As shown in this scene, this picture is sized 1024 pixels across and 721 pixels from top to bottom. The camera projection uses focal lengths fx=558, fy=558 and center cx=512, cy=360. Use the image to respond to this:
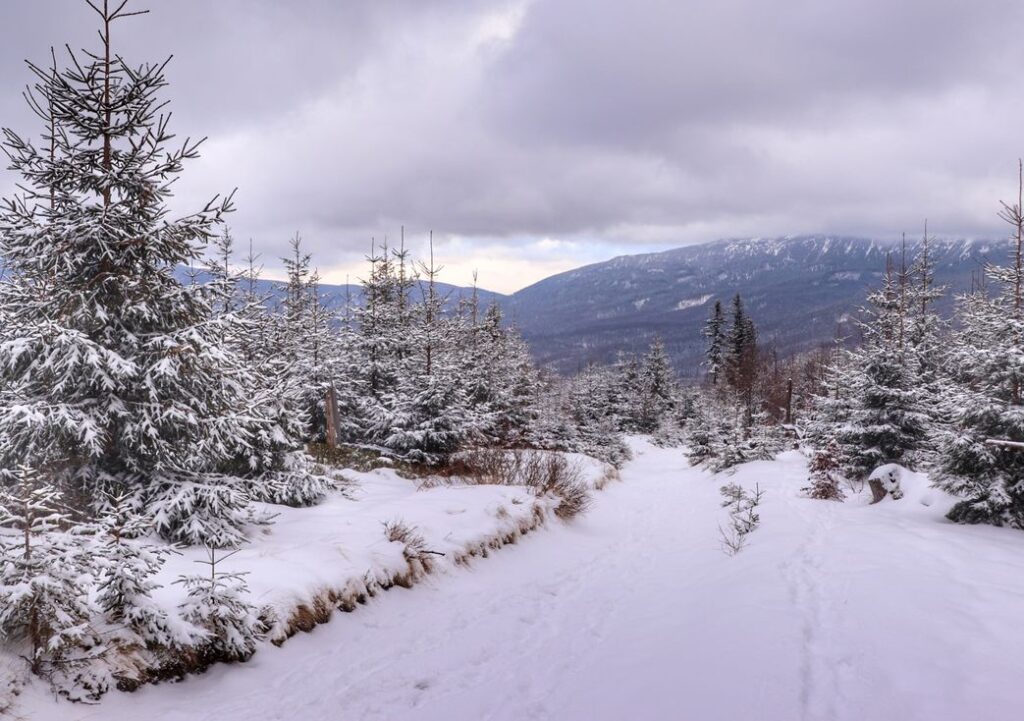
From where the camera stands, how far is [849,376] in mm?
16781

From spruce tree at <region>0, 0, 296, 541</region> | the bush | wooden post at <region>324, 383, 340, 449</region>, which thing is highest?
spruce tree at <region>0, 0, 296, 541</region>

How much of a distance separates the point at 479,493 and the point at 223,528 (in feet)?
18.0

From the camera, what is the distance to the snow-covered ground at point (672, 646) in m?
4.26

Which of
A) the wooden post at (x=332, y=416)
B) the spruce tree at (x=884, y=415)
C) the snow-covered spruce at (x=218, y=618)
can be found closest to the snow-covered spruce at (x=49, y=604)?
the snow-covered spruce at (x=218, y=618)

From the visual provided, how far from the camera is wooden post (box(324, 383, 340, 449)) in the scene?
65.6 feet

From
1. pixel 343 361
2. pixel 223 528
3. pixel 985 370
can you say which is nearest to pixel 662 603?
pixel 223 528

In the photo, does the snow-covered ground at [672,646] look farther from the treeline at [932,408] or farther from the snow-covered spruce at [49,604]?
the treeline at [932,408]

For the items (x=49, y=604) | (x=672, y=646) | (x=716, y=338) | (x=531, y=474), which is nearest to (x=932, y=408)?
(x=531, y=474)

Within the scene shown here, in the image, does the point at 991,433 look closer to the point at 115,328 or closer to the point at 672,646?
the point at 672,646

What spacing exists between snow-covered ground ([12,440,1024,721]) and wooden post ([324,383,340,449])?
1211 cm

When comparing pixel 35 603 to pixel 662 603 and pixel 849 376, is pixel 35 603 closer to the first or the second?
pixel 662 603

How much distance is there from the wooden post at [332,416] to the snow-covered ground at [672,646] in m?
12.1

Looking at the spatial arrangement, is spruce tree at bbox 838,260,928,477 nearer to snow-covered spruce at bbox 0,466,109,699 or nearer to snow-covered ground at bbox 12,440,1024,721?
snow-covered ground at bbox 12,440,1024,721

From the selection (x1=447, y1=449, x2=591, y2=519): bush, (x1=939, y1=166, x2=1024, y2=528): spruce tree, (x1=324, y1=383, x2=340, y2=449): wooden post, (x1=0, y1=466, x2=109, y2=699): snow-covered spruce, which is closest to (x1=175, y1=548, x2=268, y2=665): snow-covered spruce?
(x1=0, y1=466, x2=109, y2=699): snow-covered spruce
